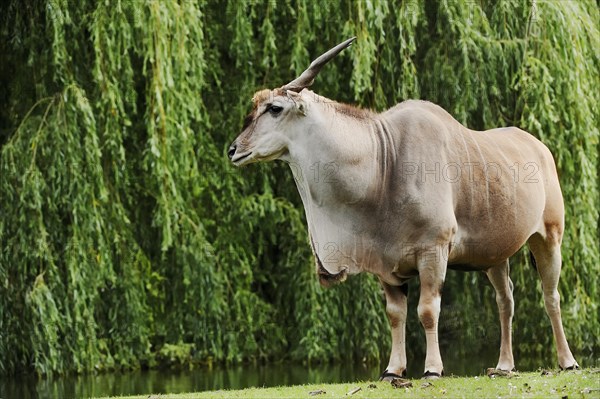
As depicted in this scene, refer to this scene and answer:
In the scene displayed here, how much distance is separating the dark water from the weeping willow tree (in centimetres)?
22

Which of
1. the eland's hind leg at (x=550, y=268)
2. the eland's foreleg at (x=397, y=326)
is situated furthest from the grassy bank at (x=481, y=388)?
the eland's hind leg at (x=550, y=268)

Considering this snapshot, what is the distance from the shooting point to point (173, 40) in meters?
13.7

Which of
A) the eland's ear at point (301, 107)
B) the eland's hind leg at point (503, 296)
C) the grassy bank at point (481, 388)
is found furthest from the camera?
the eland's hind leg at point (503, 296)

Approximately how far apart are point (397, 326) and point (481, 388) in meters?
1.08

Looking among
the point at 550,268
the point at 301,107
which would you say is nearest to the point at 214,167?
the point at 550,268

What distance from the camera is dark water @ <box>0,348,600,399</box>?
520 inches

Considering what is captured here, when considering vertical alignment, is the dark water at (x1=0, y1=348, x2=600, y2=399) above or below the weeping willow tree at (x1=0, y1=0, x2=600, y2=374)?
below

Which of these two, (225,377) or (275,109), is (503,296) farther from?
(225,377)

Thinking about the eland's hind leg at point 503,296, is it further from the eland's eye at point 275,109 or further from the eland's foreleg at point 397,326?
the eland's eye at point 275,109

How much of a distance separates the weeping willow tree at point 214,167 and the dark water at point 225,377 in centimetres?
22

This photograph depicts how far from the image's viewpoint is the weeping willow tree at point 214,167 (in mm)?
13461

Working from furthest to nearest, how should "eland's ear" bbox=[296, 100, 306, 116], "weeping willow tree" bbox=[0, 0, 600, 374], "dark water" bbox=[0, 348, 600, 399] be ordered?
"weeping willow tree" bbox=[0, 0, 600, 374] → "dark water" bbox=[0, 348, 600, 399] → "eland's ear" bbox=[296, 100, 306, 116]

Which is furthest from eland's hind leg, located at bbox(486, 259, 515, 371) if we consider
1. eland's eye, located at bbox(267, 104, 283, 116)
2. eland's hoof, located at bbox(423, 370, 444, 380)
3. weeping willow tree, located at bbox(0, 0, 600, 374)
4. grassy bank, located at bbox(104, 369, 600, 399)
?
weeping willow tree, located at bbox(0, 0, 600, 374)

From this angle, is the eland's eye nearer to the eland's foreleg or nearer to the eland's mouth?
the eland's mouth
